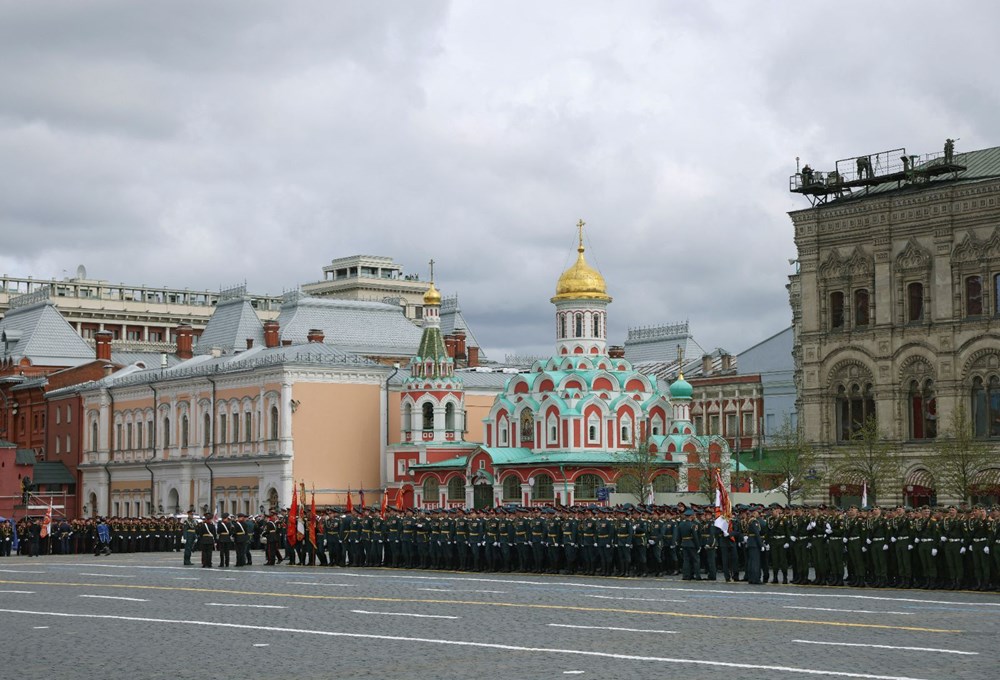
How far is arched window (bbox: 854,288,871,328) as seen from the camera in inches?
2094

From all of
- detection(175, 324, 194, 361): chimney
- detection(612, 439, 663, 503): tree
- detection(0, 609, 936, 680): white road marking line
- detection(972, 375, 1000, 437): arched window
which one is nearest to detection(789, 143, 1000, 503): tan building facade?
detection(972, 375, 1000, 437): arched window

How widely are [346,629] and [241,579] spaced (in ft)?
39.8

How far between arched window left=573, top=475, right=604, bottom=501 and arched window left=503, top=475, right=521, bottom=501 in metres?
2.72

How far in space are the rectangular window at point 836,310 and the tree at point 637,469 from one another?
41.9ft

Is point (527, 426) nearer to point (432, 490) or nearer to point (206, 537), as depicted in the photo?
point (432, 490)

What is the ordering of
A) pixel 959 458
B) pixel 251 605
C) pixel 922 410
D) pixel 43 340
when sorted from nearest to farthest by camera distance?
pixel 251 605, pixel 959 458, pixel 922 410, pixel 43 340

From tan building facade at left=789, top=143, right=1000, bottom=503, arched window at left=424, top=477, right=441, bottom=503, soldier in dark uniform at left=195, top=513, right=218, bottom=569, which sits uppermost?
tan building facade at left=789, top=143, right=1000, bottom=503

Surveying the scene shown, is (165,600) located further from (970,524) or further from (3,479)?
(3,479)

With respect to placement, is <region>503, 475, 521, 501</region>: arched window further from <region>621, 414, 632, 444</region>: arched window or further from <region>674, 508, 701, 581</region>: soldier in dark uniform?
<region>674, 508, 701, 581</region>: soldier in dark uniform

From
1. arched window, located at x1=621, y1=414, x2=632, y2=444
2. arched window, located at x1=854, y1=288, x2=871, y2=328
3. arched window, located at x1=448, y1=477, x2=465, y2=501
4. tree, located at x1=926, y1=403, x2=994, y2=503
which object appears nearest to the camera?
tree, located at x1=926, y1=403, x2=994, y2=503

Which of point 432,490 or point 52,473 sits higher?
point 52,473

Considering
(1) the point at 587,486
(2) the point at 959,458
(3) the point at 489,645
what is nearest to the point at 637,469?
(1) the point at 587,486

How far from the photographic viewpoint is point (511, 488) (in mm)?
67688

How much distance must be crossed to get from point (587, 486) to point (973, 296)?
20.2 m
